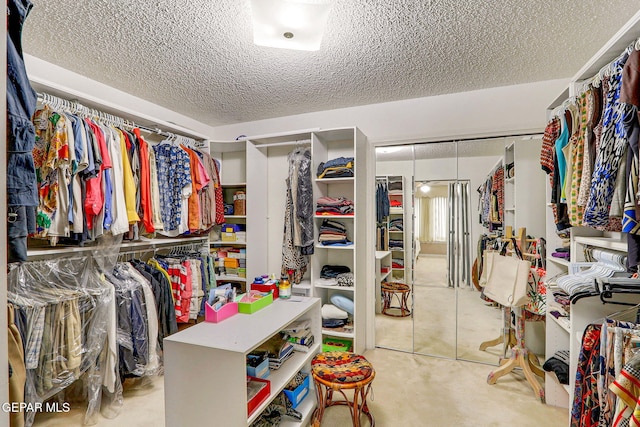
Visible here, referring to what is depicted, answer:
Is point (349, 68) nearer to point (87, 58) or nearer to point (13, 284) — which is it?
point (87, 58)

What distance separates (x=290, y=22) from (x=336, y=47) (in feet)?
1.66

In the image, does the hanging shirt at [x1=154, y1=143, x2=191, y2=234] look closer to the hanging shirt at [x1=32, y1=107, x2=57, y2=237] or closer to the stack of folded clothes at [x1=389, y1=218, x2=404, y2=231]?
the hanging shirt at [x1=32, y1=107, x2=57, y2=237]

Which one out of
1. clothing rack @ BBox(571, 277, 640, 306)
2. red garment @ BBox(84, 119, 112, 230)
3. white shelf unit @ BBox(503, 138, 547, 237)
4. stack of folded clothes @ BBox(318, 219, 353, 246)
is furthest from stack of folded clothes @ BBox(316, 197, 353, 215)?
clothing rack @ BBox(571, 277, 640, 306)

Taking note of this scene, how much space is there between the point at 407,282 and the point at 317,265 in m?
0.91

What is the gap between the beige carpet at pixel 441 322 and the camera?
2.90 m

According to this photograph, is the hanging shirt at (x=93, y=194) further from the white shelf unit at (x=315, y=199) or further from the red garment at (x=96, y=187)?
the white shelf unit at (x=315, y=199)

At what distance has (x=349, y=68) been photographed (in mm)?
2350

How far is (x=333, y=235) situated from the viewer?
294 cm

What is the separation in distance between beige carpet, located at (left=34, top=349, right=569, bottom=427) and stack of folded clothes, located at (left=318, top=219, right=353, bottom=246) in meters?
1.14

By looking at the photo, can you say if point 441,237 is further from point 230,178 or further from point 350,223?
point 230,178

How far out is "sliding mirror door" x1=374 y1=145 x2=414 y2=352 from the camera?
3.08 metres

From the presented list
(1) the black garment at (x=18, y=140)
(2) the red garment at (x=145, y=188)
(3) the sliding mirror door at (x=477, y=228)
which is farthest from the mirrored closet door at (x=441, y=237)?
(1) the black garment at (x=18, y=140)

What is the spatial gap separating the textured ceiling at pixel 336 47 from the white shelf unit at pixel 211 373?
1.66 meters

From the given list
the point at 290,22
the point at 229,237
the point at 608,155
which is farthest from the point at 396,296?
the point at 290,22
